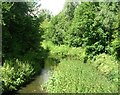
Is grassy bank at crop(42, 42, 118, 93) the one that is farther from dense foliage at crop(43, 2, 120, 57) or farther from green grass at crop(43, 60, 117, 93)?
dense foliage at crop(43, 2, 120, 57)

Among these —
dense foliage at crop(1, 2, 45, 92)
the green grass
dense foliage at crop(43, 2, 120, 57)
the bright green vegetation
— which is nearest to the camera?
the green grass

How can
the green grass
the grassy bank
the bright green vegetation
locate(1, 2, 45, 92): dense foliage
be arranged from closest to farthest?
the green grass → the grassy bank → the bright green vegetation → locate(1, 2, 45, 92): dense foliage

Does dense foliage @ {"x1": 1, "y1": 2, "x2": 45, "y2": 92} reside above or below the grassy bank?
above

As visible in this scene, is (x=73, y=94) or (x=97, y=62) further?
(x=97, y=62)

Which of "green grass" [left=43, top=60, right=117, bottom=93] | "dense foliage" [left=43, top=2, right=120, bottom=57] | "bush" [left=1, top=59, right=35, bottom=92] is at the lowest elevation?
"green grass" [left=43, top=60, right=117, bottom=93]

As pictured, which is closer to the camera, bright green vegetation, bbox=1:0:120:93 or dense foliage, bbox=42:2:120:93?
dense foliage, bbox=42:2:120:93

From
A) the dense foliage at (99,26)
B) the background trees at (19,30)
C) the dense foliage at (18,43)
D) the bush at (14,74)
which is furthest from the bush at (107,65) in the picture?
the background trees at (19,30)

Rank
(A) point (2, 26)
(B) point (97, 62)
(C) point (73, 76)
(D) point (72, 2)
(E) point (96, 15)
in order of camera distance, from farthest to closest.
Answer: (D) point (72, 2), (E) point (96, 15), (B) point (97, 62), (A) point (2, 26), (C) point (73, 76)

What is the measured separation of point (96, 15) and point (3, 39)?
12.0m

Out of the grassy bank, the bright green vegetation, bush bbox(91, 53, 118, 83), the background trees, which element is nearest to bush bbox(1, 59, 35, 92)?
the bright green vegetation

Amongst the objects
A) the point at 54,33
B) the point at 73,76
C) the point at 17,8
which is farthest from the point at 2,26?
the point at 54,33

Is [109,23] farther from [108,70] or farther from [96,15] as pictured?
[108,70]

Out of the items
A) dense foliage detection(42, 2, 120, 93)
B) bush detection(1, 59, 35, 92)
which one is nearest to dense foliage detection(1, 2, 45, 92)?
bush detection(1, 59, 35, 92)

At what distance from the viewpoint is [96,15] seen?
29938 mm
